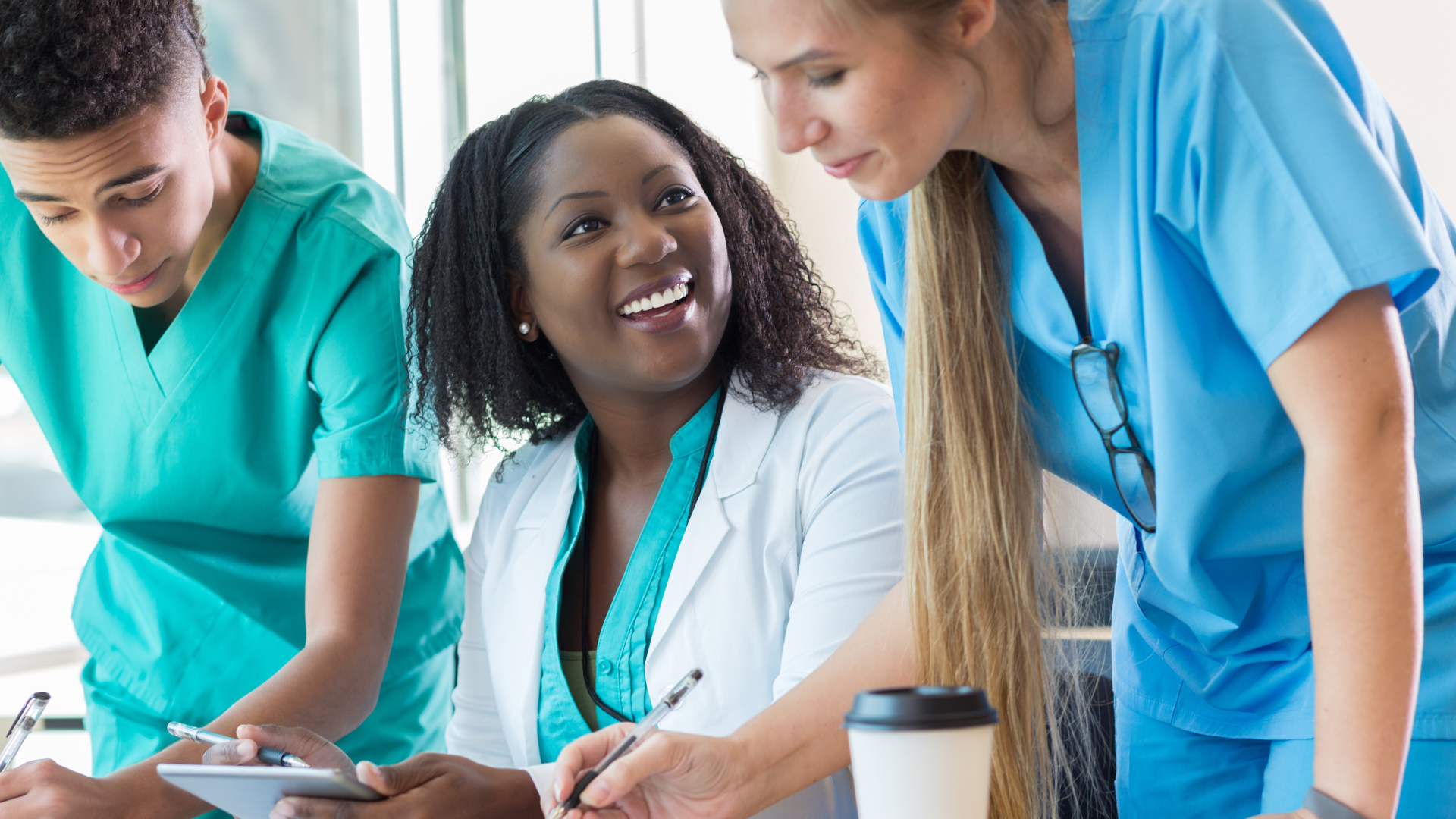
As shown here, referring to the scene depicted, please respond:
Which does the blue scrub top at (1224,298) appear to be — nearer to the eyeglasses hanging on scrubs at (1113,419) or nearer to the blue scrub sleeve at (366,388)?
the eyeglasses hanging on scrubs at (1113,419)

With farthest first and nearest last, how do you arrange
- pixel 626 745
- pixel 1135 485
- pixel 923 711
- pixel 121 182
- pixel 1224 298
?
pixel 121 182 → pixel 1135 485 → pixel 626 745 → pixel 1224 298 → pixel 923 711

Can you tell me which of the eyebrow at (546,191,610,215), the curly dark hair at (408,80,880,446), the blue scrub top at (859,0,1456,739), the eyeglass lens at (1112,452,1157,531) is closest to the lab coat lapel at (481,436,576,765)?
the curly dark hair at (408,80,880,446)

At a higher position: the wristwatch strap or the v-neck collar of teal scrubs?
the v-neck collar of teal scrubs

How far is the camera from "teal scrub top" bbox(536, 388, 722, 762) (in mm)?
1397

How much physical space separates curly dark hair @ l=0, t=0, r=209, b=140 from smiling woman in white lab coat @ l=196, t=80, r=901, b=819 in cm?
42

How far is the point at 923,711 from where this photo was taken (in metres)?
0.62

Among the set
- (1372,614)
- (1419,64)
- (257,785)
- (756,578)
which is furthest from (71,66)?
(1419,64)

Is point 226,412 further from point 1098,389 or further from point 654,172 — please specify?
point 1098,389

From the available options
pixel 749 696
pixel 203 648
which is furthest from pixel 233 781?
→ pixel 203 648

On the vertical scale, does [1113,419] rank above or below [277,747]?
above

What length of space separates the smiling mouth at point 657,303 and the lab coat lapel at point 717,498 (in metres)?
0.14

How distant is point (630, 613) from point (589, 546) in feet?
0.49

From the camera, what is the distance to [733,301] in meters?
1.55

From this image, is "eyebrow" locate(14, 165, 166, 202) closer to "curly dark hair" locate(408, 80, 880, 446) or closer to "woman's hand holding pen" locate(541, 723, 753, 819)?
"curly dark hair" locate(408, 80, 880, 446)
